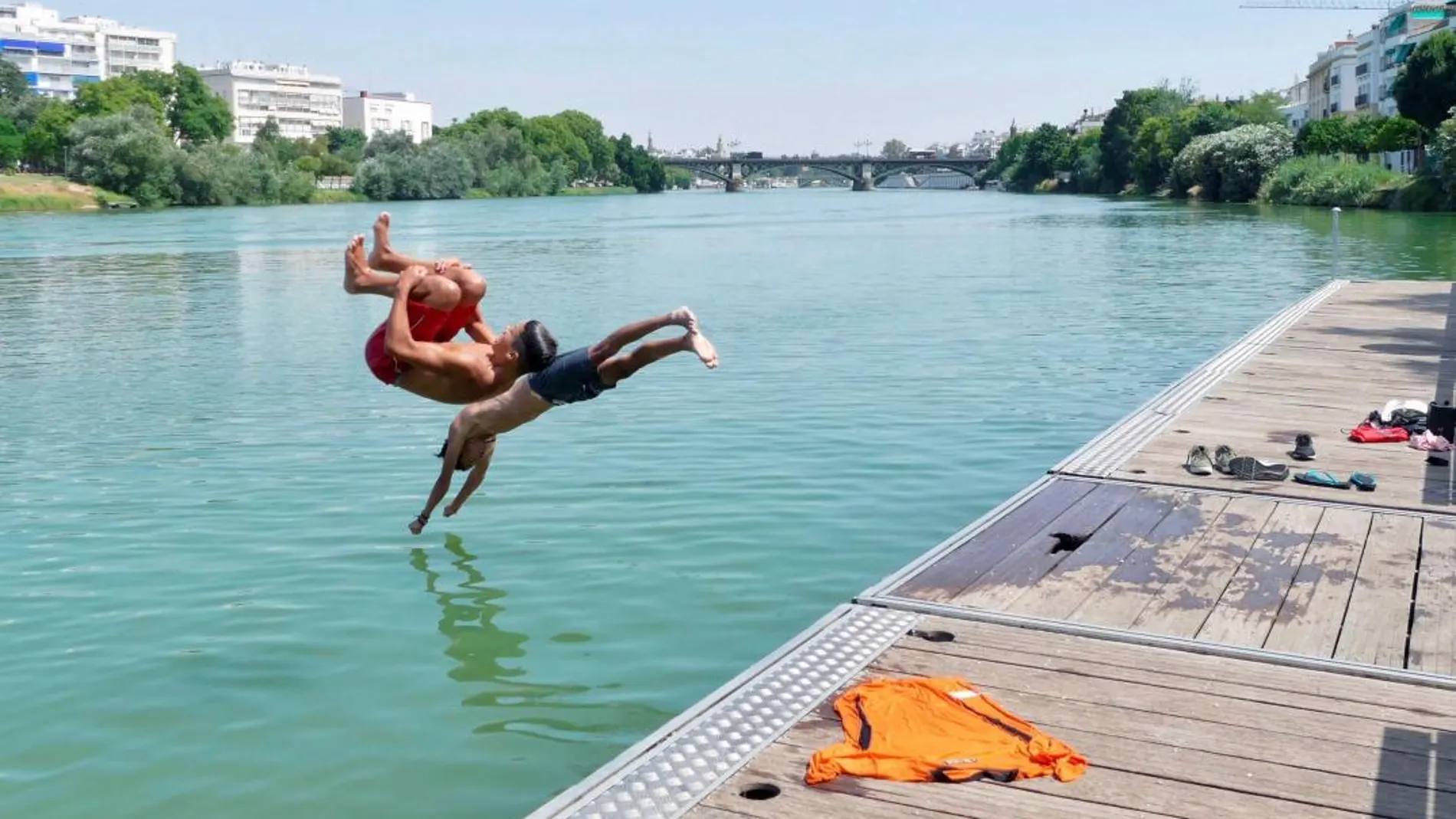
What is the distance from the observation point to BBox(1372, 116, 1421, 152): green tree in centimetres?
9291

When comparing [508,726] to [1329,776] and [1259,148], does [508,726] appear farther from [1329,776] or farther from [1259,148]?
[1259,148]

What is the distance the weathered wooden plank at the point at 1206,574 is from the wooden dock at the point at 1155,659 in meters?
0.02

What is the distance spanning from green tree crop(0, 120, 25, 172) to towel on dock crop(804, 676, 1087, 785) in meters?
153

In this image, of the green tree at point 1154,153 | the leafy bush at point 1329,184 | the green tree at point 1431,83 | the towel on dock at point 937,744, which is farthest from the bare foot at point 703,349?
the green tree at point 1154,153

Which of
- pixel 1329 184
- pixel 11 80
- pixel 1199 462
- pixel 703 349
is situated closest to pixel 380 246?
pixel 703 349

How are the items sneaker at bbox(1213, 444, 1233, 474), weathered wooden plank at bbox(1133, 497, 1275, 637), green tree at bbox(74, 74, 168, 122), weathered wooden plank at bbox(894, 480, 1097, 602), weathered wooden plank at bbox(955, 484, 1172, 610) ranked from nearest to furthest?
weathered wooden plank at bbox(1133, 497, 1275, 637) → weathered wooden plank at bbox(955, 484, 1172, 610) → weathered wooden plank at bbox(894, 480, 1097, 602) → sneaker at bbox(1213, 444, 1233, 474) → green tree at bbox(74, 74, 168, 122)

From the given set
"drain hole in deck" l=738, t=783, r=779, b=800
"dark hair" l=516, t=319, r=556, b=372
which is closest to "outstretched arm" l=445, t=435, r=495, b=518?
"dark hair" l=516, t=319, r=556, b=372

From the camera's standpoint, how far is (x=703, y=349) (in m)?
8.98

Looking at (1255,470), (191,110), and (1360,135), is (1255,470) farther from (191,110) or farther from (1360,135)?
(191,110)

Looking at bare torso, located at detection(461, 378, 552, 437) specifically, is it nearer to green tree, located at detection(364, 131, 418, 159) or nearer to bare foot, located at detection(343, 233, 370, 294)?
bare foot, located at detection(343, 233, 370, 294)

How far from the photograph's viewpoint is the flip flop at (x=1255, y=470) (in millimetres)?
11367

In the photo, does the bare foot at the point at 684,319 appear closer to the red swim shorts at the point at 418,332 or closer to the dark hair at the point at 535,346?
the dark hair at the point at 535,346

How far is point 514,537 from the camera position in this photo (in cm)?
1336

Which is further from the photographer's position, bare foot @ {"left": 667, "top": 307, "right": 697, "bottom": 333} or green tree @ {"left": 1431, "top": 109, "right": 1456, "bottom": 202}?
green tree @ {"left": 1431, "top": 109, "right": 1456, "bottom": 202}
